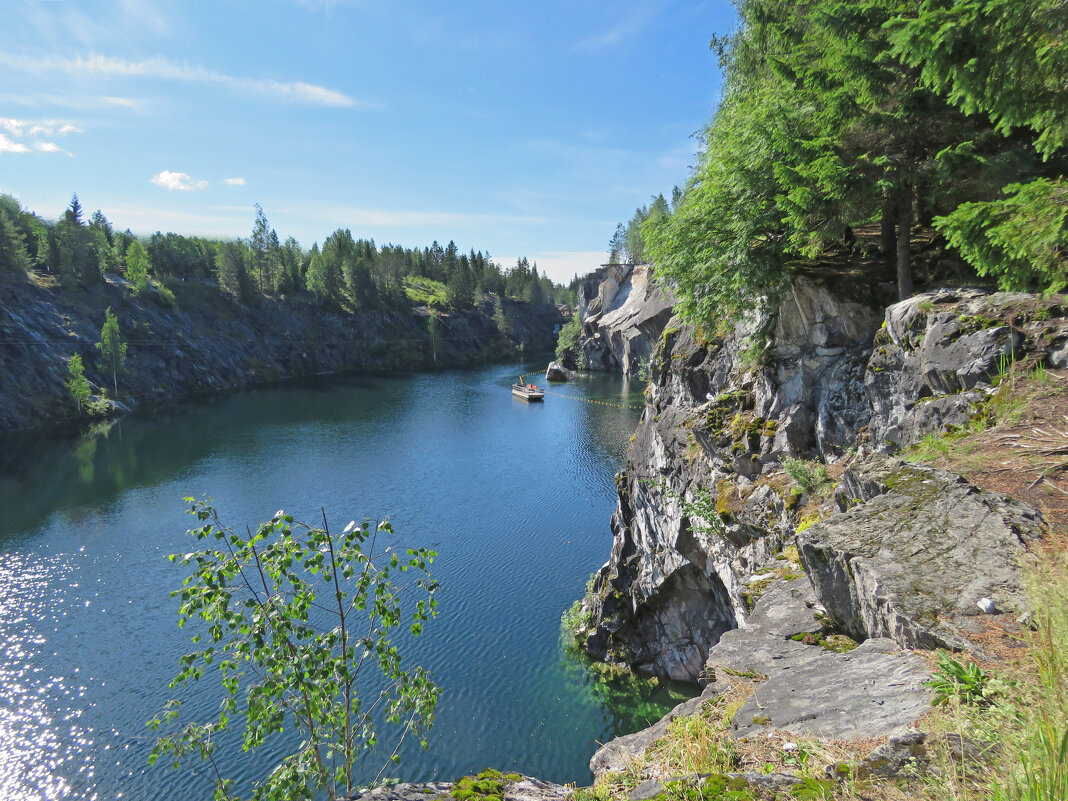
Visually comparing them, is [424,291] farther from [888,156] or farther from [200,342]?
[888,156]

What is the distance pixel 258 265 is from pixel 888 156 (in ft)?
431

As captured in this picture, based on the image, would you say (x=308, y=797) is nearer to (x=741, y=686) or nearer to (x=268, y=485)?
(x=741, y=686)

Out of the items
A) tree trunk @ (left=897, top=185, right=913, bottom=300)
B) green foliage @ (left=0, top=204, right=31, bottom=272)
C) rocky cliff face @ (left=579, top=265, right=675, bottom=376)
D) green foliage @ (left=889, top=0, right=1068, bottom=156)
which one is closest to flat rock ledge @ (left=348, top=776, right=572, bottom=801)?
green foliage @ (left=889, top=0, right=1068, bottom=156)

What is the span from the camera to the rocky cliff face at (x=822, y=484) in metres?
6.21

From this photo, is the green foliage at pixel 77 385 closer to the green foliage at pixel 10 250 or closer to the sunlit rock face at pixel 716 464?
the green foliage at pixel 10 250

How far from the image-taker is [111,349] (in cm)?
7569

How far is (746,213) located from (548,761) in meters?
17.8

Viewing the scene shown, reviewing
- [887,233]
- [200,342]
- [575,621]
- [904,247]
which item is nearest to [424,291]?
[200,342]

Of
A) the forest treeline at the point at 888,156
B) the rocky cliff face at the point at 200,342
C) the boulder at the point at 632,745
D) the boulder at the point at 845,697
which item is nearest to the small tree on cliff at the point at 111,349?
the rocky cliff face at the point at 200,342

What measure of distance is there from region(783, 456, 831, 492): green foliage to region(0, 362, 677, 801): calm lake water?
975cm

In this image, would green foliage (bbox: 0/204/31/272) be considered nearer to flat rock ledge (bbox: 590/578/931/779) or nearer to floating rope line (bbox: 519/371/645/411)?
floating rope line (bbox: 519/371/645/411)

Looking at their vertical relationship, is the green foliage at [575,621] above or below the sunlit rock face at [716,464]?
below

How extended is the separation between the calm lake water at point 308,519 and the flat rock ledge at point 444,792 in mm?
11341

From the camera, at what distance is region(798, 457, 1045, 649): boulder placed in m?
5.48
